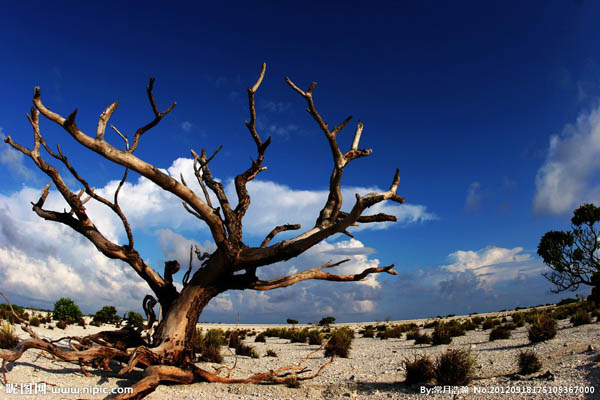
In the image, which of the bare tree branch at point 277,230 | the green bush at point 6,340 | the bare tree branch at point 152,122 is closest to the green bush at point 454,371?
the bare tree branch at point 277,230

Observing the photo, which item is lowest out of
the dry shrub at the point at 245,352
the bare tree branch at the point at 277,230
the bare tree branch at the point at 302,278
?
the dry shrub at the point at 245,352

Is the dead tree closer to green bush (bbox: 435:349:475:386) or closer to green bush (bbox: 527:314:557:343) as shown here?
green bush (bbox: 435:349:475:386)

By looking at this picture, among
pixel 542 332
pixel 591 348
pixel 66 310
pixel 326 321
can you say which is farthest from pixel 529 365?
pixel 326 321

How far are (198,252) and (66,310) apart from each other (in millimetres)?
21205

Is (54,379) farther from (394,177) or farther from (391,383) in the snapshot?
(394,177)

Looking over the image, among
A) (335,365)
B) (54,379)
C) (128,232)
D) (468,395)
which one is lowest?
(335,365)

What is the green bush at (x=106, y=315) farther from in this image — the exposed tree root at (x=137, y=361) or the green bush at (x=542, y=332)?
the green bush at (x=542, y=332)

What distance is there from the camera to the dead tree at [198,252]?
19.4 ft

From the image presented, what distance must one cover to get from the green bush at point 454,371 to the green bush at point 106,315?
84.1 ft

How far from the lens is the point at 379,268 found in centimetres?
690

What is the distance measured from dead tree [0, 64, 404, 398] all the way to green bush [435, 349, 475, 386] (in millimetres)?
1804

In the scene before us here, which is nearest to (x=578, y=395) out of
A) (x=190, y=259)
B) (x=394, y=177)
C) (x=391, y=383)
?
(x=391, y=383)

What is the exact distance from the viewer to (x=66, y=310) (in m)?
23.0

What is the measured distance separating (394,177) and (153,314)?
5987 mm
